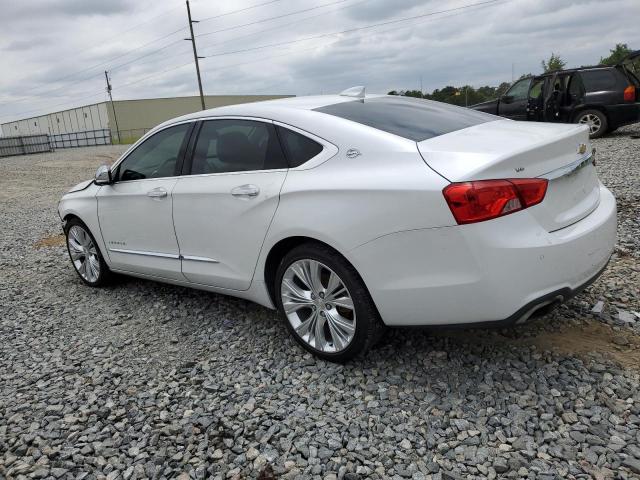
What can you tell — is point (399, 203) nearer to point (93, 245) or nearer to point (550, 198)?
point (550, 198)

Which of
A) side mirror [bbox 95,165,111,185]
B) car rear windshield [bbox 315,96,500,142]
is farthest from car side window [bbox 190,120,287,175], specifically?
side mirror [bbox 95,165,111,185]

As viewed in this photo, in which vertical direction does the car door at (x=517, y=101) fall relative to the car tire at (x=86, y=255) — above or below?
above

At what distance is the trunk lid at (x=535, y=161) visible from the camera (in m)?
2.58

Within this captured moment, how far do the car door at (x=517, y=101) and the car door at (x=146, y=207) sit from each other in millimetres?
11079

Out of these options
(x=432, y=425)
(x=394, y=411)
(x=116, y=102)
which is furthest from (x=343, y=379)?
(x=116, y=102)

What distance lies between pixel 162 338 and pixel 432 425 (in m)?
2.23

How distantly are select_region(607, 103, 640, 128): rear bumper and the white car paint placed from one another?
34.9ft

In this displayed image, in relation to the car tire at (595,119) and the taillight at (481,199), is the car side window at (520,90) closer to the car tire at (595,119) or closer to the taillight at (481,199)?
the car tire at (595,119)

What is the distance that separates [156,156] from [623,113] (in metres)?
11.8

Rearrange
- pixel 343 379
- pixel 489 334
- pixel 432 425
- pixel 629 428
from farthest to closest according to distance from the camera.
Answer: pixel 489 334 < pixel 343 379 < pixel 432 425 < pixel 629 428

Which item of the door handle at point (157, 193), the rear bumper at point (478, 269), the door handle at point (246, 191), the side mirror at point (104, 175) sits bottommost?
the rear bumper at point (478, 269)

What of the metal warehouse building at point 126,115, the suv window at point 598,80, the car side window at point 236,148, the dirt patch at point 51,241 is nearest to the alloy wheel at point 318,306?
the car side window at point 236,148

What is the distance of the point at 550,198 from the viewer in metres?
2.69

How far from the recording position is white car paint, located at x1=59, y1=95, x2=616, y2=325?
2543mm
